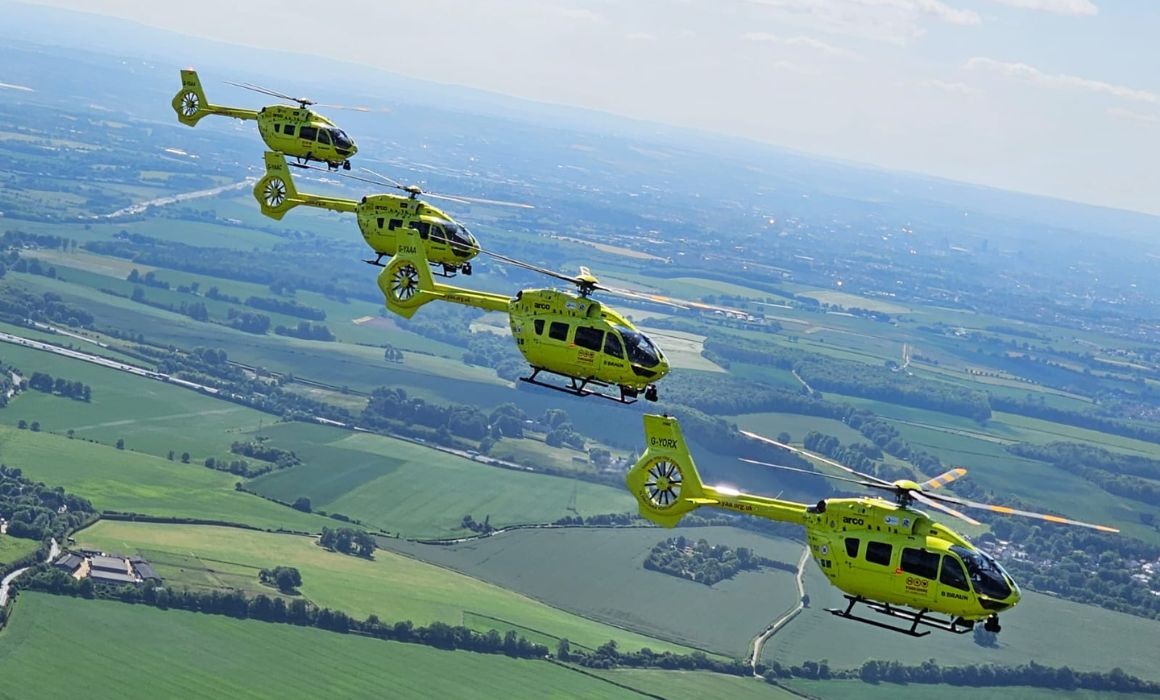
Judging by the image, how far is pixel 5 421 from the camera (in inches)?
4476

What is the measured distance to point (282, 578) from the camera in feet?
282

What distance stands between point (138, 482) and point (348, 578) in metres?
22.2

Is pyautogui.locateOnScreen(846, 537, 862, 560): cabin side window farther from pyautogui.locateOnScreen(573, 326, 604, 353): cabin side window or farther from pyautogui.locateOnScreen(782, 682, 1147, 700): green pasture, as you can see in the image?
pyautogui.locateOnScreen(782, 682, 1147, 700): green pasture

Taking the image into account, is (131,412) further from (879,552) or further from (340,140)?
(879,552)

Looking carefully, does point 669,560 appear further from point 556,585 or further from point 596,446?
point 596,446

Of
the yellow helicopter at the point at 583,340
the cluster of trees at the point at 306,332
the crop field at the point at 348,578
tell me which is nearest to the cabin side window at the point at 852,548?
the yellow helicopter at the point at 583,340

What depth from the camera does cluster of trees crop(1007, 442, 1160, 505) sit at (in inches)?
6038

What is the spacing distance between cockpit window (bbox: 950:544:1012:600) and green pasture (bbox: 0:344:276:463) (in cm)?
8445

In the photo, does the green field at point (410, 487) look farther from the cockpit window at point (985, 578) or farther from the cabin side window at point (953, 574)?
the cockpit window at point (985, 578)

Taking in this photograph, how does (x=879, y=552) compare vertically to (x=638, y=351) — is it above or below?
below

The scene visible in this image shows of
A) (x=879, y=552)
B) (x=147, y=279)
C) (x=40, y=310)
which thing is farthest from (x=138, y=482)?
(x=147, y=279)

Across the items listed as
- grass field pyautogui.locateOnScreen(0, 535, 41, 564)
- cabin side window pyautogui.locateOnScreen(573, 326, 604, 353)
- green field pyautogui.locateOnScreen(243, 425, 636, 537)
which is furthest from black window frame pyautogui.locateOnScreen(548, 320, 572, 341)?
green field pyautogui.locateOnScreen(243, 425, 636, 537)

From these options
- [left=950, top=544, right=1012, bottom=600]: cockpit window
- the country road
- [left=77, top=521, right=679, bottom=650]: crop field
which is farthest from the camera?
[left=77, top=521, right=679, bottom=650]: crop field

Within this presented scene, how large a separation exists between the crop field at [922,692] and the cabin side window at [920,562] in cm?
4870
